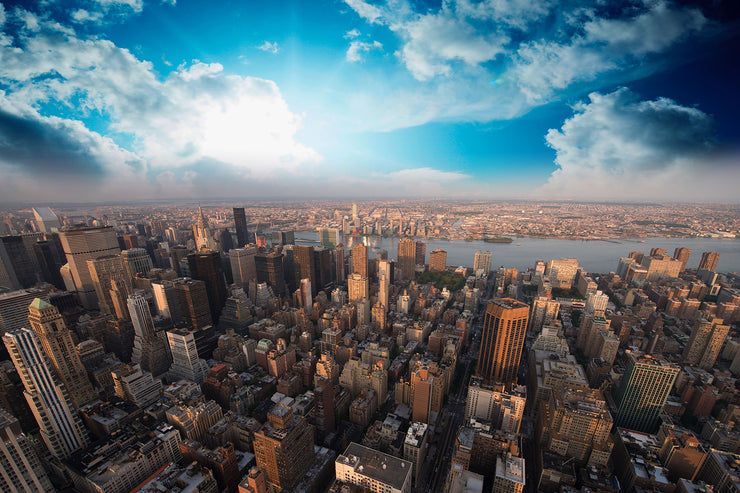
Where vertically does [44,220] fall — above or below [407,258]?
above

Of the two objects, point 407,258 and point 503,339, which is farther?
point 407,258

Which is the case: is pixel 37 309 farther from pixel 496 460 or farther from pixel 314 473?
pixel 496 460

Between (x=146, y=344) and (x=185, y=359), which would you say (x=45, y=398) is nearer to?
(x=185, y=359)

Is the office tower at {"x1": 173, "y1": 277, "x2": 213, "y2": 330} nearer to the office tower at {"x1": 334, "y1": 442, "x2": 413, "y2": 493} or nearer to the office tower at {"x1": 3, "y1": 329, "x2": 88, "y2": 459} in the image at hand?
the office tower at {"x1": 3, "y1": 329, "x2": 88, "y2": 459}

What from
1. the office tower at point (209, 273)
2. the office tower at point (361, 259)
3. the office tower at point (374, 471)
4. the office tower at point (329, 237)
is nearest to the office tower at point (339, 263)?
the office tower at point (361, 259)

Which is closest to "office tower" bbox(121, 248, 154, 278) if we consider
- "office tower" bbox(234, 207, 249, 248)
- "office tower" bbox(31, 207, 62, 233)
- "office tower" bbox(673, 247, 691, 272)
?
"office tower" bbox(234, 207, 249, 248)

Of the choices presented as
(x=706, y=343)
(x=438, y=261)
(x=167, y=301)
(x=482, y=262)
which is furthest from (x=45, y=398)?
(x=482, y=262)

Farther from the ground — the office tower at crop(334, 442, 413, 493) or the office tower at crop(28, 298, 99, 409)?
the office tower at crop(28, 298, 99, 409)
